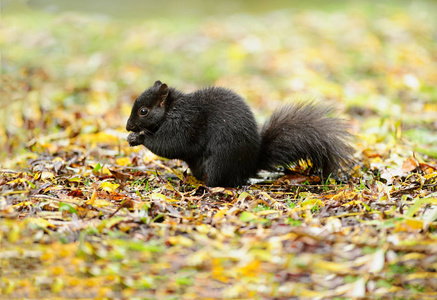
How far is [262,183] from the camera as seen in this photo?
4062mm

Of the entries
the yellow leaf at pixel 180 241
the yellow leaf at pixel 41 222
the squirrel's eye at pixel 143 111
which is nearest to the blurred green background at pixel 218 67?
the squirrel's eye at pixel 143 111

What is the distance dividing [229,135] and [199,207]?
701mm

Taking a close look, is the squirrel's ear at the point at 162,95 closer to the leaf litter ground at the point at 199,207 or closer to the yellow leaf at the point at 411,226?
the leaf litter ground at the point at 199,207

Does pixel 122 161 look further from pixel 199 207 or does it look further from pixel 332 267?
pixel 332 267

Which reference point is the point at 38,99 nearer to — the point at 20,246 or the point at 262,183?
the point at 262,183

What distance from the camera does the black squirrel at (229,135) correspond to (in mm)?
3809

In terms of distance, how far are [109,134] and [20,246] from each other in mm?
2616

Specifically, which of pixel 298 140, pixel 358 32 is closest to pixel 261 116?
pixel 298 140

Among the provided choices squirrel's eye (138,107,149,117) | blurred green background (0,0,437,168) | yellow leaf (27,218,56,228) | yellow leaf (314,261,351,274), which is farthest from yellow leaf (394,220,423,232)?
squirrel's eye (138,107,149,117)

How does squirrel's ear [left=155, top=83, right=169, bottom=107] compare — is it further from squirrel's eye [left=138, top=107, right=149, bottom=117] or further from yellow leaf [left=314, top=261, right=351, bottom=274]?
yellow leaf [left=314, top=261, right=351, bottom=274]

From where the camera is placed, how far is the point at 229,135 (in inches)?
149

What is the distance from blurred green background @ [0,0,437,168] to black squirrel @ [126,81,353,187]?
920mm

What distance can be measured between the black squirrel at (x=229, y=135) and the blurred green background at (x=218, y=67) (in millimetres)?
920

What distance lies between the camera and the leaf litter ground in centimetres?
237
